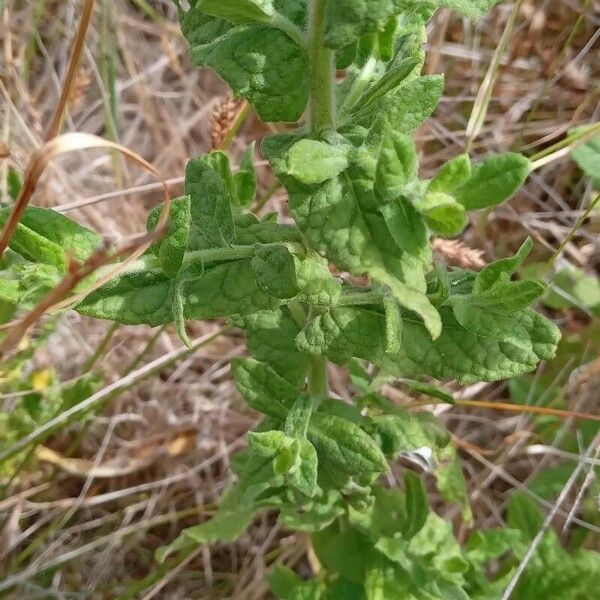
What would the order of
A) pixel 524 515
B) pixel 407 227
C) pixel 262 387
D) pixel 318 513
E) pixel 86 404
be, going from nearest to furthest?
pixel 407 227
pixel 262 387
pixel 318 513
pixel 86 404
pixel 524 515

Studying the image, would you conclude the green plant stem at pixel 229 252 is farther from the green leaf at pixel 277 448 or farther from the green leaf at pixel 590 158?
the green leaf at pixel 590 158

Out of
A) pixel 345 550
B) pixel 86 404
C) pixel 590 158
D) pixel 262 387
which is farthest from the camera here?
pixel 590 158

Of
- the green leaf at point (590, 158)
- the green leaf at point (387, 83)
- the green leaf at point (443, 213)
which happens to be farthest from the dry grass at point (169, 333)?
the green leaf at point (443, 213)

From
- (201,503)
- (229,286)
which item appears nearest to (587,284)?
(201,503)

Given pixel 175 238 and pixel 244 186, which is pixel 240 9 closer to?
pixel 175 238

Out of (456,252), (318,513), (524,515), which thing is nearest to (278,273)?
(318,513)

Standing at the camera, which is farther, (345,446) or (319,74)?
(345,446)

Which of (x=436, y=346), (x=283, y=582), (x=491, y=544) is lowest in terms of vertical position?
(x=283, y=582)

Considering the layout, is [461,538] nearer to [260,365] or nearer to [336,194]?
[260,365]

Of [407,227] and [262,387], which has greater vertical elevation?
[407,227]
